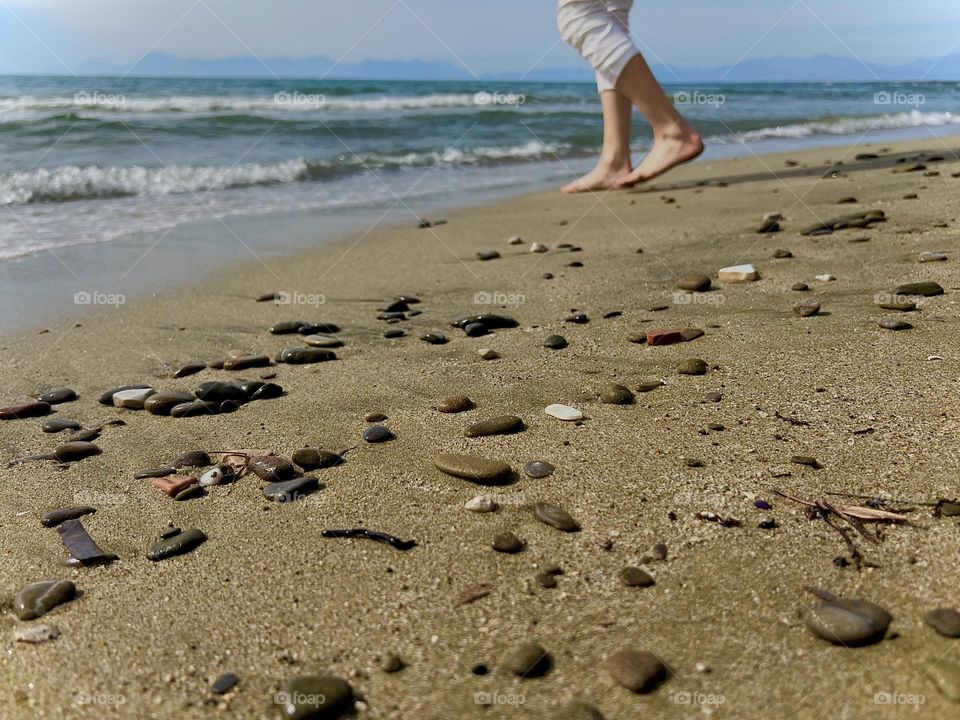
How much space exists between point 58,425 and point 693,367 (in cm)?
176

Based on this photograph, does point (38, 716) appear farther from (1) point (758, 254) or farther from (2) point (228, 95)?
(2) point (228, 95)

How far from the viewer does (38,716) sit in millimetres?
1323

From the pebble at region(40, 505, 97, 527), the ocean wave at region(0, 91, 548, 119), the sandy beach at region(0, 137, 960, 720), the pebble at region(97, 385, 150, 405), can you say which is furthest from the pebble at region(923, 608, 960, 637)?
the ocean wave at region(0, 91, 548, 119)

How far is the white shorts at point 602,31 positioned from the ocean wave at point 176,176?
146 inches

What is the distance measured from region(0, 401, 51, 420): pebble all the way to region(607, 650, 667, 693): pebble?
1963mm

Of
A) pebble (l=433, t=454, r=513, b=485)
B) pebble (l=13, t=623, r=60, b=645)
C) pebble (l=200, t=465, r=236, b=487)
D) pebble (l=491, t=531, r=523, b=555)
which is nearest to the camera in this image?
pebble (l=13, t=623, r=60, b=645)

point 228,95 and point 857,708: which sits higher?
point 228,95

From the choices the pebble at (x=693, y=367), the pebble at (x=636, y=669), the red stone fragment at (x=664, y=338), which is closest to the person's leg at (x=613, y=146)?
the red stone fragment at (x=664, y=338)

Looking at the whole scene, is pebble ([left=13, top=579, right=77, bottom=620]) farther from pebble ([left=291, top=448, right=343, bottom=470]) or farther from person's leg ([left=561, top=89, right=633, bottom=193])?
person's leg ([left=561, top=89, right=633, bottom=193])

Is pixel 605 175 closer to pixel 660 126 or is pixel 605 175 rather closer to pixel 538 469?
pixel 660 126

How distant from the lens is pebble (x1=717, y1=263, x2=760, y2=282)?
3.54 m

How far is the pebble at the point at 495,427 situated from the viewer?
2.22 metres

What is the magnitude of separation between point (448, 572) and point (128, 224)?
196 inches

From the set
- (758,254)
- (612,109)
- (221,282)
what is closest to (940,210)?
(758,254)
